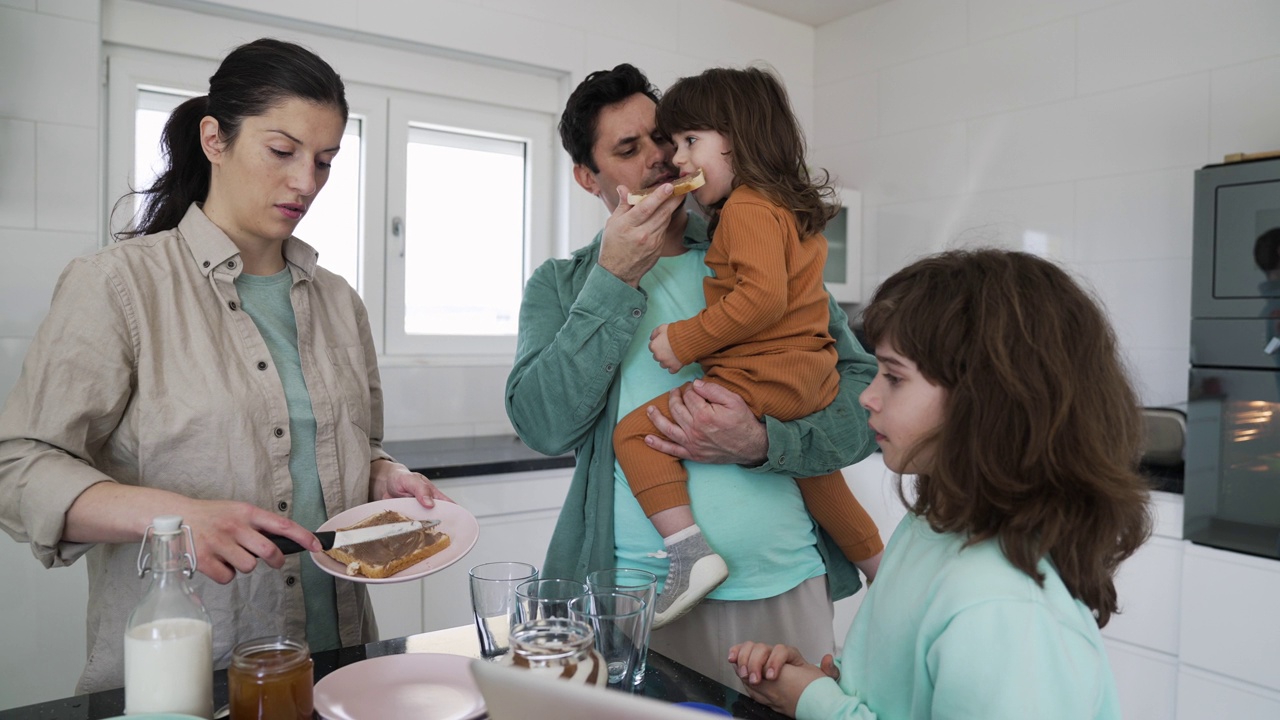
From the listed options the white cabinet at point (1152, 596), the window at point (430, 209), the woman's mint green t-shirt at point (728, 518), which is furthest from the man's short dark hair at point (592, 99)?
the white cabinet at point (1152, 596)

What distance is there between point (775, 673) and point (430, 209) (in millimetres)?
2329

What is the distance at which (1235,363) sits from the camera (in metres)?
2.07

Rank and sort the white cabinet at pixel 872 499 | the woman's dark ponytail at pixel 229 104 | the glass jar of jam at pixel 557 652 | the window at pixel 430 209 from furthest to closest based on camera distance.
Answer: the white cabinet at pixel 872 499, the window at pixel 430 209, the woman's dark ponytail at pixel 229 104, the glass jar of jam at pixel 557 652

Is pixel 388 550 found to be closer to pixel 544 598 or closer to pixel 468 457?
pixel 544 598

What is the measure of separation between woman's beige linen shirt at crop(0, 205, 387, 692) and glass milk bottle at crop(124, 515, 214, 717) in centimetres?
31

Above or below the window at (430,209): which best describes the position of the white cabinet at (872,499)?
below

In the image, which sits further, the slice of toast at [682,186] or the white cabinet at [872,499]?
the white cabinet at [872,499]

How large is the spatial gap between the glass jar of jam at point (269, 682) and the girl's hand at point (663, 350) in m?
0.75

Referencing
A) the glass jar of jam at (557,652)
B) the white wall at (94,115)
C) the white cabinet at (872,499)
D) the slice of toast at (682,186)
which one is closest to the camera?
Result: the glass jar of jam at (557,652)

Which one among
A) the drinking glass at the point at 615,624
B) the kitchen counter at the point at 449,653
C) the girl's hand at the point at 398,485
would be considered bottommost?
the kitchen counter at the point at 449,653

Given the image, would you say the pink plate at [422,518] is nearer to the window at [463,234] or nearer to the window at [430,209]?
the window at [430,209]

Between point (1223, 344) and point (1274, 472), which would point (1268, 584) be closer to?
point (1274, 472)

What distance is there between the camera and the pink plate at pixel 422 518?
1062 millimetres

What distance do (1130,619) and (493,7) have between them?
2568 mm
